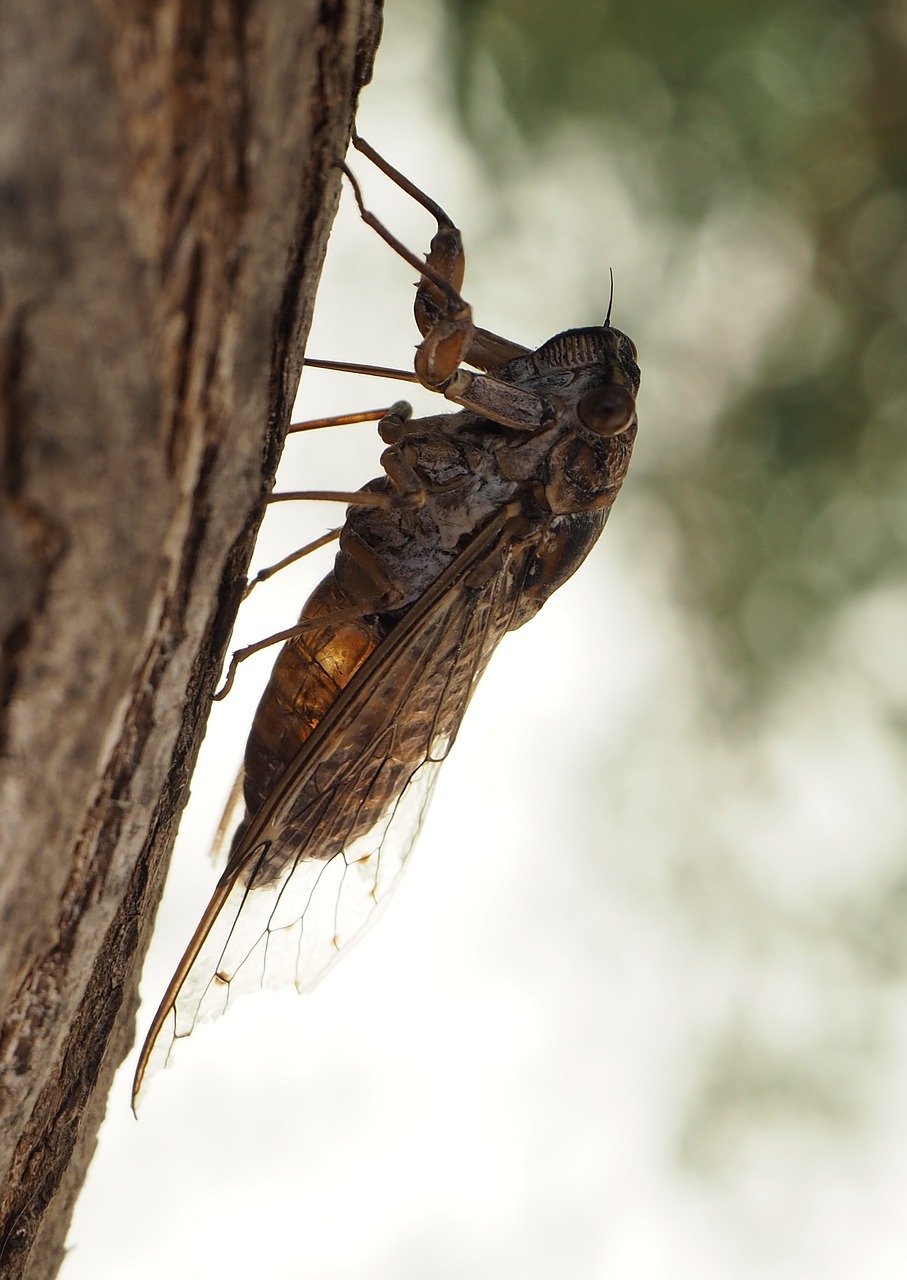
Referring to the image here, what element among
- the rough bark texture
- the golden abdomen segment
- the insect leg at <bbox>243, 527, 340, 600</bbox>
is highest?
the insect leg at <bbox>243, 527, 340, 600</bbox>

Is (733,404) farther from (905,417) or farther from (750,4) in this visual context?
(750,4)

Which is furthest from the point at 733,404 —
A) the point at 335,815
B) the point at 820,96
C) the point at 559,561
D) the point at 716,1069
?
the point at 716,1069

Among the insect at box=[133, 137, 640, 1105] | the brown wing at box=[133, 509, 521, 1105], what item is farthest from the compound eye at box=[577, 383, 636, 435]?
the brown wing at box=[133, 509, 521, 1105]

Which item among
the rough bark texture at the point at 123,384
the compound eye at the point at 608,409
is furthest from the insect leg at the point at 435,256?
the rough bark texture at the point at 123,384

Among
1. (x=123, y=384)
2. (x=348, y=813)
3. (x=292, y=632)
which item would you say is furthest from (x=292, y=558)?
(x=123, y=384)

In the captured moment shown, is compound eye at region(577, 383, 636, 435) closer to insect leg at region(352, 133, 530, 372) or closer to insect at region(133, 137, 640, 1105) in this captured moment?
insect at region(133, 137, 640, 1105)

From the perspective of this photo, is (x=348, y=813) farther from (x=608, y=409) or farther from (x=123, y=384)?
(x=123, y=384)
